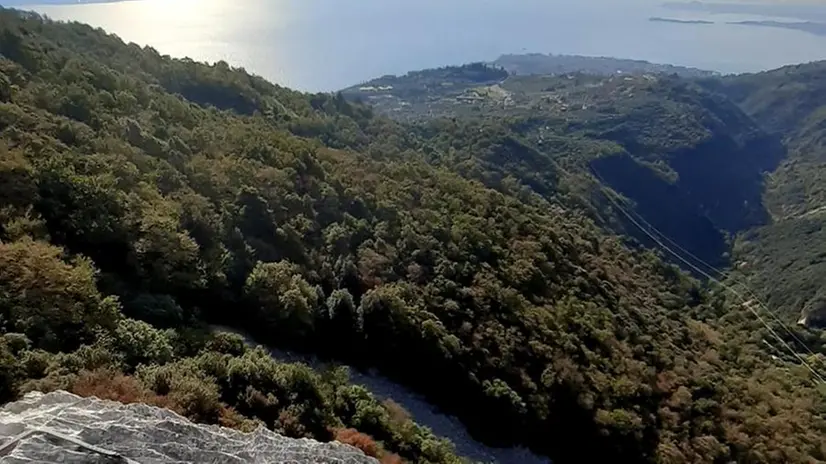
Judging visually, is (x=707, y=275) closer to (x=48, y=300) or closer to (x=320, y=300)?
(x=320, y=300)

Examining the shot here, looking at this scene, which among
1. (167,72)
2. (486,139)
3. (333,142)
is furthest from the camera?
(486,139)

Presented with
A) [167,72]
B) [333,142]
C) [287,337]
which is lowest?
[287,337]

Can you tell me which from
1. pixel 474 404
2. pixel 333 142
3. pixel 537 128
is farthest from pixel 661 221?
pixel 474 404

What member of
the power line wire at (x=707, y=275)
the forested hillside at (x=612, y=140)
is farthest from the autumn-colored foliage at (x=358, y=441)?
the forested hillside at (x=612, y=140)

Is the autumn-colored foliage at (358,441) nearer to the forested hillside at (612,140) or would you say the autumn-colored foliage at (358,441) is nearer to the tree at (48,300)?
the tree at (48,300)

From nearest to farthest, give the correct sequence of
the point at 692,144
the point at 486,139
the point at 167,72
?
1. the point at 167,72
2. the point at 486,139
3. the point at 692,144

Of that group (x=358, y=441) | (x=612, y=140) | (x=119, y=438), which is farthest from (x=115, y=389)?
(x=612, y=140)

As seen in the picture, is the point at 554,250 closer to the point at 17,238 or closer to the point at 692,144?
the point at 17,238

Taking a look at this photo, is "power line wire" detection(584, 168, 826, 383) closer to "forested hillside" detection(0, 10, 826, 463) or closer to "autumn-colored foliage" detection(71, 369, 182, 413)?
"forested hillside" detection(0, 10, 826, 463)
